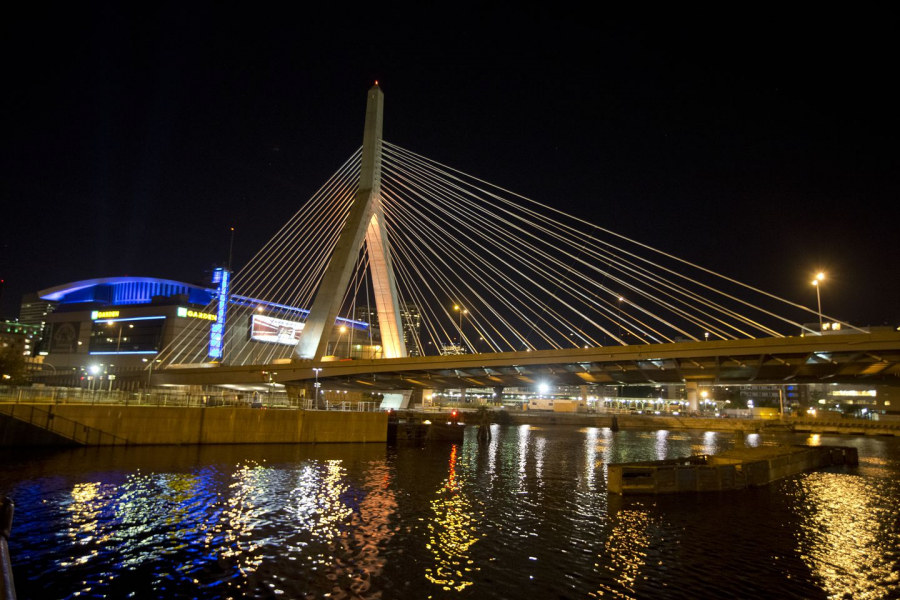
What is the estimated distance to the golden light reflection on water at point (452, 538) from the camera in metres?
11.3

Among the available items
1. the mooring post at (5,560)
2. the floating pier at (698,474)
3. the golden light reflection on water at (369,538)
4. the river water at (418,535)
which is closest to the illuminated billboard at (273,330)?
the river water at (418,535)

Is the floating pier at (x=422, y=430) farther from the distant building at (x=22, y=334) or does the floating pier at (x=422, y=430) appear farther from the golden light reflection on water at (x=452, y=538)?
the distant building at (x=22, y=334)

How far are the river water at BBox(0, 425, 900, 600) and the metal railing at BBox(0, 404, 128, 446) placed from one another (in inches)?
144

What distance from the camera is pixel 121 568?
1143cm

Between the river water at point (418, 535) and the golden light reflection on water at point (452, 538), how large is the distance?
0.06 meters

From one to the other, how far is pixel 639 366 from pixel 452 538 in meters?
23.0

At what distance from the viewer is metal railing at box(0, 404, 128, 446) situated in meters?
28.1

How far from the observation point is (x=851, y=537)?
50.8ft

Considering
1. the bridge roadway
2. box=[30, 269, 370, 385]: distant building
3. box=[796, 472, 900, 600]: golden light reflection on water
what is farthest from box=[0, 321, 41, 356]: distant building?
box=[796, 472, 900, 600]: golden light reflection on water

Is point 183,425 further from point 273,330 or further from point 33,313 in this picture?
point 33,313

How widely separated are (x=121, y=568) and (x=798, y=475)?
28623 mm

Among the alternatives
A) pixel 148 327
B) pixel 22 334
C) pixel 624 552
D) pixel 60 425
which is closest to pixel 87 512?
pixel 624 552

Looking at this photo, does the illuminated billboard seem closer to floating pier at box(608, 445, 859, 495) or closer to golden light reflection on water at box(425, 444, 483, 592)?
golden light reflection on water at box(425, 444, 483, 592)

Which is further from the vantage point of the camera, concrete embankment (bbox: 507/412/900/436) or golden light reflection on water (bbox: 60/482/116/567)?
concrete embankment (bbox: 507/412/900/436)
